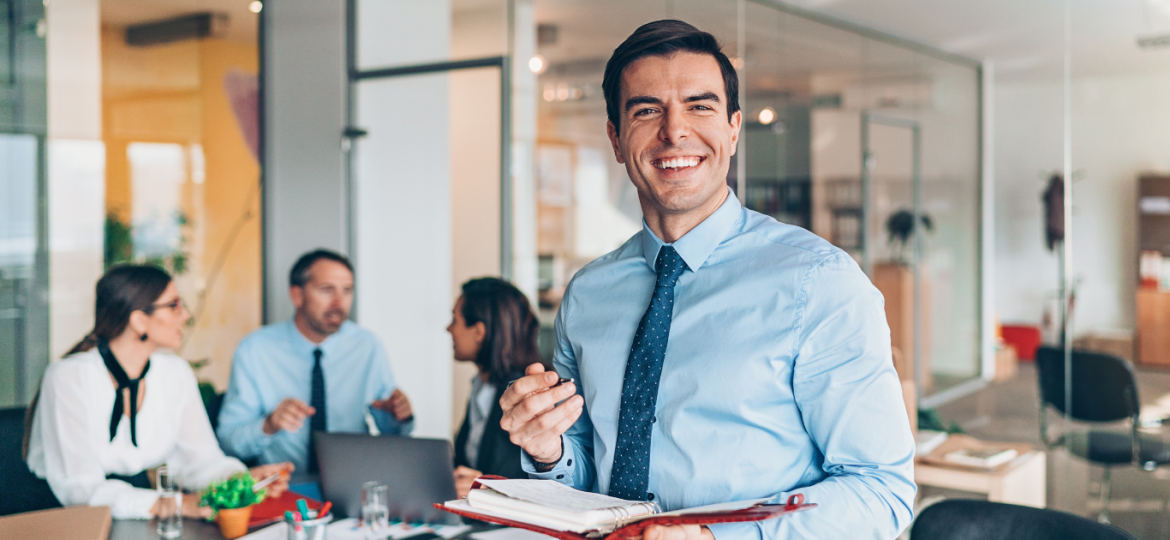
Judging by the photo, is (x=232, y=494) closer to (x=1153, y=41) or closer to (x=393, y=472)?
(x=393, y=472)

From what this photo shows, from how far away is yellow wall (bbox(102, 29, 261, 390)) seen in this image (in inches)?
159

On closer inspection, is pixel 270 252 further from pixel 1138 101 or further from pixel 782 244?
pixel 1138 101

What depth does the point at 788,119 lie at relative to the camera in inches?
236

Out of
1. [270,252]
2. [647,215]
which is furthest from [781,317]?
[270,252]

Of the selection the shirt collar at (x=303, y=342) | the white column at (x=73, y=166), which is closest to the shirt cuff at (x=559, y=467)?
the shirt collar at (x=303, y=342)

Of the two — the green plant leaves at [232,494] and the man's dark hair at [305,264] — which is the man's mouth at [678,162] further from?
the man's dark hair at [305,264]

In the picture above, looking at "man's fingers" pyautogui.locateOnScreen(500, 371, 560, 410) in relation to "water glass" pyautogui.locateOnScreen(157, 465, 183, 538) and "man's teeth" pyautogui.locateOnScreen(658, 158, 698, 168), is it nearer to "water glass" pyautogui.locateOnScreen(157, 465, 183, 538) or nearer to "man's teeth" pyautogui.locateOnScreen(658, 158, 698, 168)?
"man's teeth" pyautogui.locateOnScreen(658, 158, 698, 168)

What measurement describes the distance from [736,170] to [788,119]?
2.04 feet

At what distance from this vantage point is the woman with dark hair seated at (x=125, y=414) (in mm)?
2588

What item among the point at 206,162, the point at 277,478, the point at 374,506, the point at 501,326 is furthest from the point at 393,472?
the point at 206,162

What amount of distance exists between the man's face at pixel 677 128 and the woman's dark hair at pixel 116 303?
212 cm

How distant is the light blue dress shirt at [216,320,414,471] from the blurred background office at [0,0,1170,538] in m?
0.74

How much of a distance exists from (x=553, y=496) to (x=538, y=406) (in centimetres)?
13

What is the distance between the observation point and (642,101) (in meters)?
1.35
